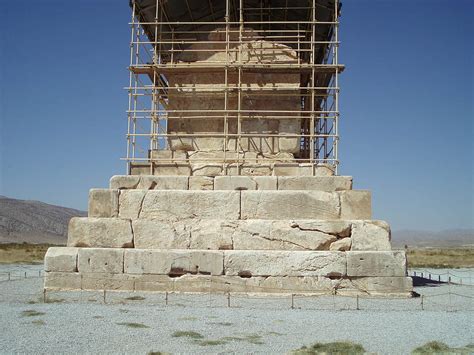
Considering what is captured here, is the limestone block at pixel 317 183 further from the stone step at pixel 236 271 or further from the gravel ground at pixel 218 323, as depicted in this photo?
the gravel ground at pixel 218 323

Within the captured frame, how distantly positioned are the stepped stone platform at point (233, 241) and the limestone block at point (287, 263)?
0.02 meters

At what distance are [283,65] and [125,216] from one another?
217 inches

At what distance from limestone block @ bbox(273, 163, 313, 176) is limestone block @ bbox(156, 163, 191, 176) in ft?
7.28

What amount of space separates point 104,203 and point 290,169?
4573mm

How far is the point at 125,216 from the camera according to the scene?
1161cm

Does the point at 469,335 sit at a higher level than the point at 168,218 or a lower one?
lower

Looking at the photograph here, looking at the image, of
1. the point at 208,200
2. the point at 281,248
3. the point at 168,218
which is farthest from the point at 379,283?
the point at 168,218

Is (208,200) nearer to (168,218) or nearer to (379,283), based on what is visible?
(168,218)

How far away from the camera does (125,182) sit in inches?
472

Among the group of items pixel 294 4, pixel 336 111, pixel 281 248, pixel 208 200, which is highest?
pixel 294 4

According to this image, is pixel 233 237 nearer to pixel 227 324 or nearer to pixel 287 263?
pixel 287 263

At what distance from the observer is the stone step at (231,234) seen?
11.0m

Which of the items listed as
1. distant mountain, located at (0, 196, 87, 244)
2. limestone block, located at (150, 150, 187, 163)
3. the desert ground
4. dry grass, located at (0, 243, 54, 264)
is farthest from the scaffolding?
distant mountain, located at (0, 196, 87, 244)

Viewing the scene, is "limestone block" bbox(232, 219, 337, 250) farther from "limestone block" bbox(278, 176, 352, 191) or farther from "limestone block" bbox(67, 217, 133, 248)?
"limestone block" bbox(67, 217, 133, 248)
